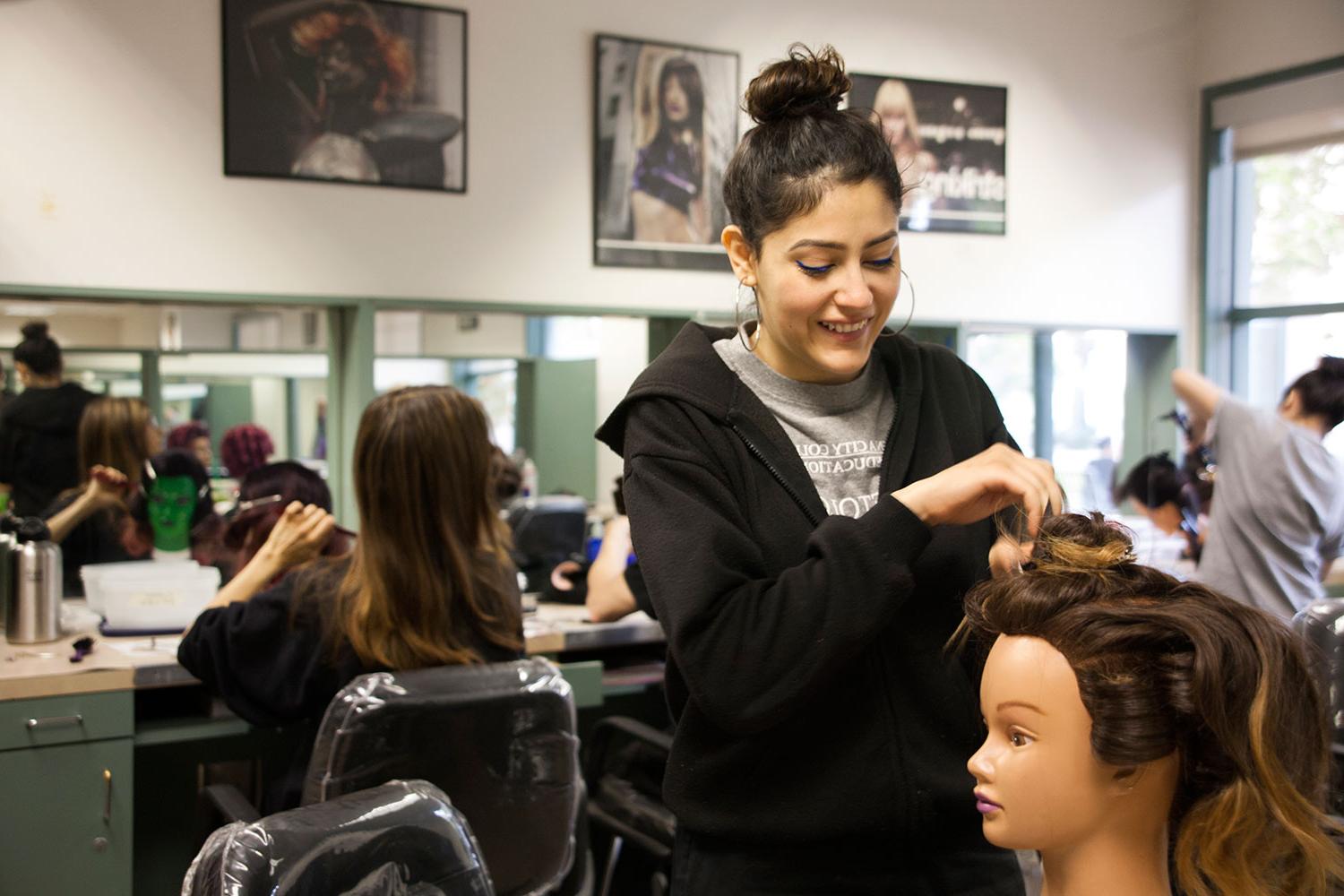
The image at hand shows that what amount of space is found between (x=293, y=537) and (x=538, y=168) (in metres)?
1.86

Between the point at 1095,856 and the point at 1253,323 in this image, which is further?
the point at 1253,323

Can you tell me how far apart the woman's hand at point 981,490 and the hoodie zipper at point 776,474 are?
0.11 m

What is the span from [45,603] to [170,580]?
0.88ft

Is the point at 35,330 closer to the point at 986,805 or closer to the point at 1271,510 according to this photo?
the point at 986,805

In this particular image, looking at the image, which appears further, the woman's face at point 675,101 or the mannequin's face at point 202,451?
the woman's face at point 675,101

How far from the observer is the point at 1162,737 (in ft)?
3.36

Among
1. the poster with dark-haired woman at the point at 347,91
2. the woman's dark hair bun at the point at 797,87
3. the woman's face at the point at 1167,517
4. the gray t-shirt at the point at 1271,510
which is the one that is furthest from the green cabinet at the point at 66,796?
the woman's face at the point at 1167,517

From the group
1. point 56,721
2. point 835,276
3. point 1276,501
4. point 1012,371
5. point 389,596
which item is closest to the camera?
point 835,276

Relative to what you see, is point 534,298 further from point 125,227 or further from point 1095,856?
point 1095,856

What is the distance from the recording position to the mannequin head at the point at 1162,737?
1.00m

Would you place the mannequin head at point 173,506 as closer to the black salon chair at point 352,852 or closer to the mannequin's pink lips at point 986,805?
the black salon chair at point 352,852

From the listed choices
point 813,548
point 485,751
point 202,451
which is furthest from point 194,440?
Result: point 813,548

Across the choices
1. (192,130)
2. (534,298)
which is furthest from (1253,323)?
(192,130)

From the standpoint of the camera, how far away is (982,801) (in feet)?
3.49
